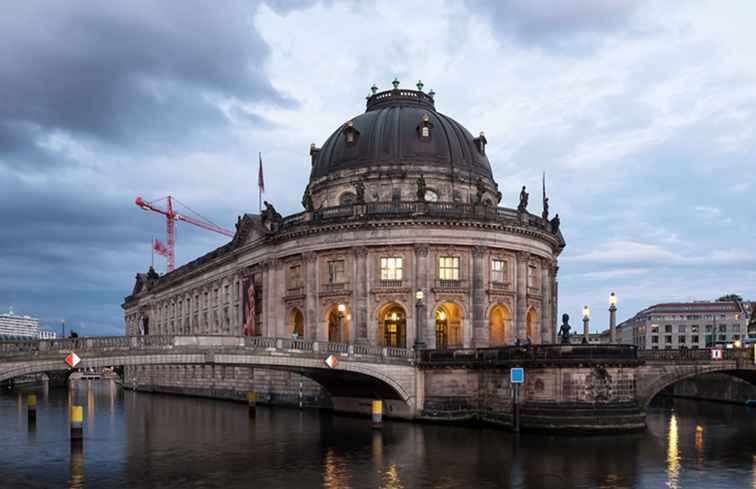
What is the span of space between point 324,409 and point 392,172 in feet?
75.7

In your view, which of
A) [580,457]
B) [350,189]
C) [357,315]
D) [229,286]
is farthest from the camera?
[229,286]

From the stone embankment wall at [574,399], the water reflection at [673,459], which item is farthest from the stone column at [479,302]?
the water reflection at [673,459]

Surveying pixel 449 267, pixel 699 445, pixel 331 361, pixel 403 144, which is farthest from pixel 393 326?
pixel 699 445

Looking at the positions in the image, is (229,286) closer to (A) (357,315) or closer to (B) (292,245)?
(B) (292,245)

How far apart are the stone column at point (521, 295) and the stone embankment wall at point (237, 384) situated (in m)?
17.6

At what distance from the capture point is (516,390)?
2104 inches

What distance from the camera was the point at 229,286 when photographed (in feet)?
306

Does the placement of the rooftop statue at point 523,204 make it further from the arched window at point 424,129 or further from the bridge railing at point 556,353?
the bridge railing at point 556,353

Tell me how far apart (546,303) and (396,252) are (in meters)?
16.6

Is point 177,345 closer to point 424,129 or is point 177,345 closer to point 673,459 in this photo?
point 673,459

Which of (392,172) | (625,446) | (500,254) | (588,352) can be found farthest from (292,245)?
(625,446)

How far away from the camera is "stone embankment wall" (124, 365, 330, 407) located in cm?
7525

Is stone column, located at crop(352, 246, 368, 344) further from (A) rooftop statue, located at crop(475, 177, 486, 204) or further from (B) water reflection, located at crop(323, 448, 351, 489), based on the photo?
(B) water reflection, located at crop(323, 448, 351, 489)

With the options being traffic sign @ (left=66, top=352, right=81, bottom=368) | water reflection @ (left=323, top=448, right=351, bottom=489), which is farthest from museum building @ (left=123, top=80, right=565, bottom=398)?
traffic sign @ (left=66, top=352, right=81, bottom=368)
